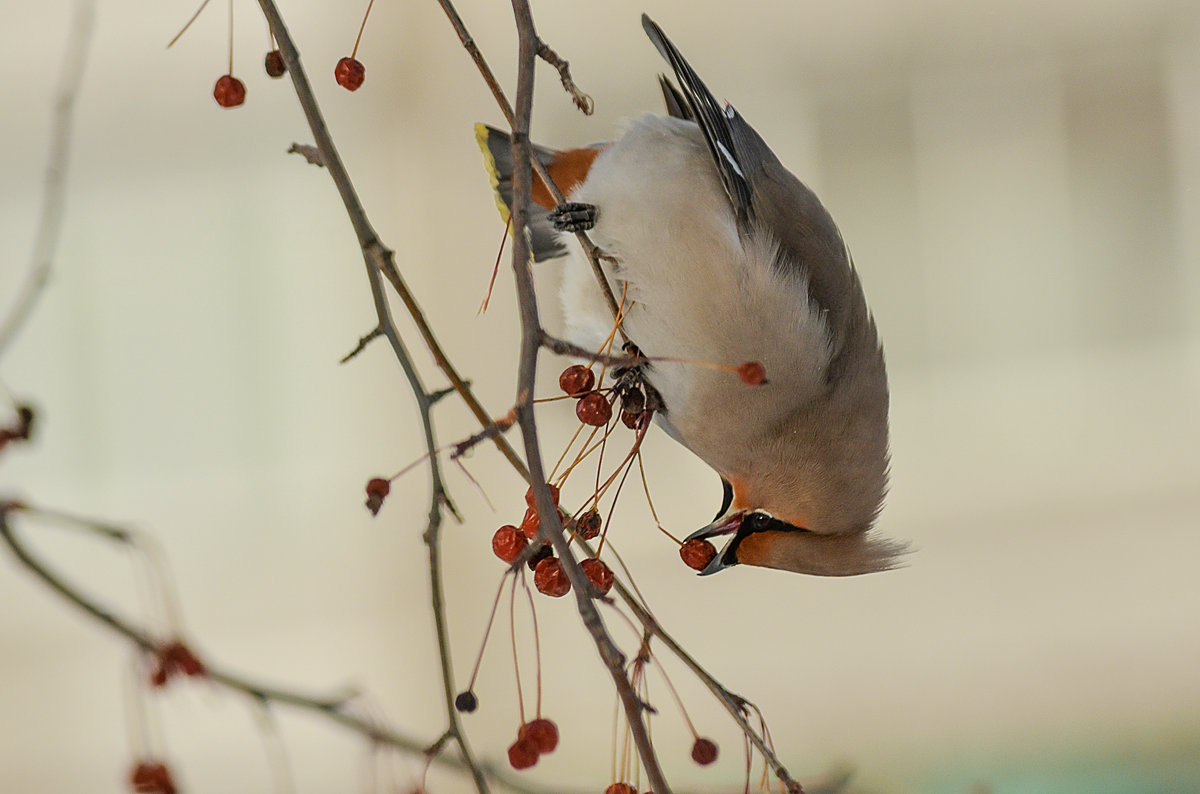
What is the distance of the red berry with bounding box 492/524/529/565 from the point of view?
2.88ft

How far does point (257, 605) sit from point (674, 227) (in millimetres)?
1867

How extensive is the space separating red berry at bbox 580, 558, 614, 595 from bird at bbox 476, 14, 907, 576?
0.31 meters

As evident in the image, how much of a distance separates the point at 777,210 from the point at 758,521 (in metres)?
0.37

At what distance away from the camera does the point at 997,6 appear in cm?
242

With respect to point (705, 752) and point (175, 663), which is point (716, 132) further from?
point (175, 663)

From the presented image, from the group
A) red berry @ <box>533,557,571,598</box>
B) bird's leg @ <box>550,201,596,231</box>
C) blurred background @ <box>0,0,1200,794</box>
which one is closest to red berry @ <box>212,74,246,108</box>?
bird's leg @ <box>550,201,596,231</box>

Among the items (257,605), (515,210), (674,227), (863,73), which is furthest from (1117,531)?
(515,210)

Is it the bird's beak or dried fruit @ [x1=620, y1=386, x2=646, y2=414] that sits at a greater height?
dried fruit @ [x1=620, y1=386, x2=646, y2=414]

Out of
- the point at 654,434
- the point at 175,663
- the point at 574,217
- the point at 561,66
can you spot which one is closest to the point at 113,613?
the point at 175,663

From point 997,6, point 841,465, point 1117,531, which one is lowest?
point 841,465

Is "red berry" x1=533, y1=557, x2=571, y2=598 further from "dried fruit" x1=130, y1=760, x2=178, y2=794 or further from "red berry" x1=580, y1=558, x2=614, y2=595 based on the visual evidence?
"dried fruit" x1=130, y1=760, x2=178, y2=794

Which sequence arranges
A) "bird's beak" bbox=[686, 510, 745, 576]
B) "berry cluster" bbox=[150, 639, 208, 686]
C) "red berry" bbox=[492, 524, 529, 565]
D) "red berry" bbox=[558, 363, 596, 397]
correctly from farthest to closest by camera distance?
"bird's beak" bbox=[686, 510, 745, 576] → "red berry" bbox=[558, 363, 596, 397] → "red berry" bbox=[492, 524, 529, 565] → "berry cluster" bbox=[150, 639, 208, 686]

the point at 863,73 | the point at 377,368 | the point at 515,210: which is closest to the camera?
the point at 515,210

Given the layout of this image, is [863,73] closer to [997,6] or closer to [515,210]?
[997,6]
